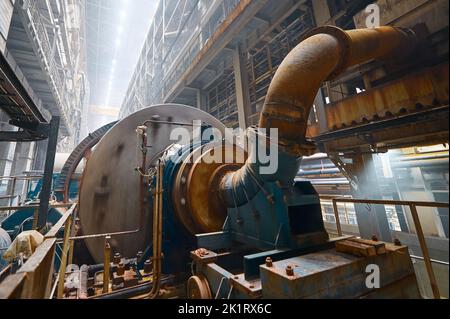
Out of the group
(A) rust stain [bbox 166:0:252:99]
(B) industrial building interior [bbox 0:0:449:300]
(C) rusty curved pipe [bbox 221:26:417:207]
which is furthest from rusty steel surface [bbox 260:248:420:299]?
(A) rust stain [bbox 166:0:252:99]

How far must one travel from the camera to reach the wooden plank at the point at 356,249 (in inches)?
52.7

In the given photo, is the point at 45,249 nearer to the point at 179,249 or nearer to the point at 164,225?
the point at 164,225

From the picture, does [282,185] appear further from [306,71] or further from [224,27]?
[224,27]

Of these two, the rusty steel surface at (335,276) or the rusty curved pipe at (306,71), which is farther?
the rusty curved pipe at (306,71)

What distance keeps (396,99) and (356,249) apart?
0.91 metres

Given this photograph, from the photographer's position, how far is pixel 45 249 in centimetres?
122

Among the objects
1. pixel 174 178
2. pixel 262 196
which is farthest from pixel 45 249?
pixel 174 178

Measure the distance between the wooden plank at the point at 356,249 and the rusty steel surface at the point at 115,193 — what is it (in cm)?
269

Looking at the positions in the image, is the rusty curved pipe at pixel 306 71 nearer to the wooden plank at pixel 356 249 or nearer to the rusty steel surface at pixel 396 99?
the rusty steel surface at pixel 396 99

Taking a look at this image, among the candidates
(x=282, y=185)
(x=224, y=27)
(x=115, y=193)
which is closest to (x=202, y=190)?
(x=282, y=185)

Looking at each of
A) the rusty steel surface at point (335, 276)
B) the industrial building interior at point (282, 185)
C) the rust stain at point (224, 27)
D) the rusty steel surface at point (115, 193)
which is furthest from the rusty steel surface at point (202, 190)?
the rust stain at point (224, 27)

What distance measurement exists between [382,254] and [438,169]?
1.08m

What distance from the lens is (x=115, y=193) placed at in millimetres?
3434

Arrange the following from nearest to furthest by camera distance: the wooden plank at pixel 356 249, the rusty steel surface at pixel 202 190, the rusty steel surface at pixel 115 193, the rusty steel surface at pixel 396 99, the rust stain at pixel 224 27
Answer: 1. the rusty steel surface at pixel 396 99
2. the wooden plank at pixel 356 249
3. the rusty steel surface at pixel 202 190
4. the rusty steel surface at pixel 115 193
5. the rust stain at pixel 224 27
